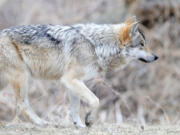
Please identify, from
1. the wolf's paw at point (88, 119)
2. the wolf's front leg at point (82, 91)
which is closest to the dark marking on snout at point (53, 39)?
the wolf's front leg at point (82, 91)

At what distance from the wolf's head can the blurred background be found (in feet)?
15.5

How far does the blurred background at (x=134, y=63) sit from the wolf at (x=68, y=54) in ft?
15.8

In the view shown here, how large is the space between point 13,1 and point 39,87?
206 inches

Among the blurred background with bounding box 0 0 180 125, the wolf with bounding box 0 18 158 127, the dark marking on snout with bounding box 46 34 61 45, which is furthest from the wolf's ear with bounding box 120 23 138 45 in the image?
the blurred background with bounding box 0 0 180 125

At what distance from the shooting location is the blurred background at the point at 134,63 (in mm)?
12141

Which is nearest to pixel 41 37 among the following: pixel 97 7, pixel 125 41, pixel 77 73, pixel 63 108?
pixel 77 73

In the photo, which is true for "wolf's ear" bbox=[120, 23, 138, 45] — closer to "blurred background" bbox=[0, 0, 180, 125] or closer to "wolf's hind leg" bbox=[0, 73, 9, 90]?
"wolf's hind leg" bbox=[0, 73, 9, 90]

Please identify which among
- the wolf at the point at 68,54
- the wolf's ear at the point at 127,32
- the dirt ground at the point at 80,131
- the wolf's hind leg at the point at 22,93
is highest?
the wolf's ear at the point at 127,32

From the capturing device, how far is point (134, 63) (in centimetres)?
1404

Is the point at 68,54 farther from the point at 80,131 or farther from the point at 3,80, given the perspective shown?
the point at 80,131

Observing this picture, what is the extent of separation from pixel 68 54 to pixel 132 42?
120 cm

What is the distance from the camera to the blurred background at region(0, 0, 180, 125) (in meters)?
12.1

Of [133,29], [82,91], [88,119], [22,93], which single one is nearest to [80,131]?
[88,119]

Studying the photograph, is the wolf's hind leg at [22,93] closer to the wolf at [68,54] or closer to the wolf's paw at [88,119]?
the wolf at [68,54]
